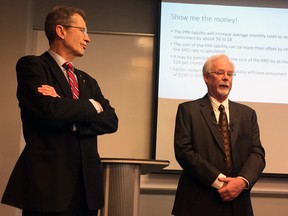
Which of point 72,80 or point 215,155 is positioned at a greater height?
point 72,80

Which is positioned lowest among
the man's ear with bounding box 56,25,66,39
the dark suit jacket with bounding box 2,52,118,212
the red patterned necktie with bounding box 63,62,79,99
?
the dark suit jacket with bounding box 2,52,118,212

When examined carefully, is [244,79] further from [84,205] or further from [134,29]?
[84,205]

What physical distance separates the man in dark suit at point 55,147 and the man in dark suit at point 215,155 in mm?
691

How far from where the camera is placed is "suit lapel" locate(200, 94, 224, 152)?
103 inches

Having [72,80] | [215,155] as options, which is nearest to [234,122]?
[215,155]

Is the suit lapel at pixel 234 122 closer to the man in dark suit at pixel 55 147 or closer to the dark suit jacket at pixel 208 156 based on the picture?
the dark suit jacket at pixel 208 156

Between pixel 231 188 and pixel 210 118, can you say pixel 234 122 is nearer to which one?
pixel 210 118

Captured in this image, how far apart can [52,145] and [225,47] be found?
9.09ft

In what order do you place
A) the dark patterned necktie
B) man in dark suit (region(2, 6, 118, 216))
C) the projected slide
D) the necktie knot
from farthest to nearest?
the projected slide < the necktie knot < the dark patterned necktie < man in dark suit (region(2, 6, 118, 216))

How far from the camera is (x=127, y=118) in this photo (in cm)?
427

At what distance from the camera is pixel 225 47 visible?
4242mm

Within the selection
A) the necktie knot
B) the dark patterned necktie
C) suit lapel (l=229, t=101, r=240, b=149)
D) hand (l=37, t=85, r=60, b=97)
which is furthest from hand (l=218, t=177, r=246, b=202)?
hand (l=37, t=85, r=60, b=97)

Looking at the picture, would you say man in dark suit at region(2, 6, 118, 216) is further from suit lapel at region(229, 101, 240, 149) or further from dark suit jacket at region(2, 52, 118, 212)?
suit lapel at region(229, 101, 240, 149)

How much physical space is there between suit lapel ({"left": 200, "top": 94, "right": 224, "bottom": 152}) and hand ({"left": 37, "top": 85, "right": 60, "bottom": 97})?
3.56 feet
